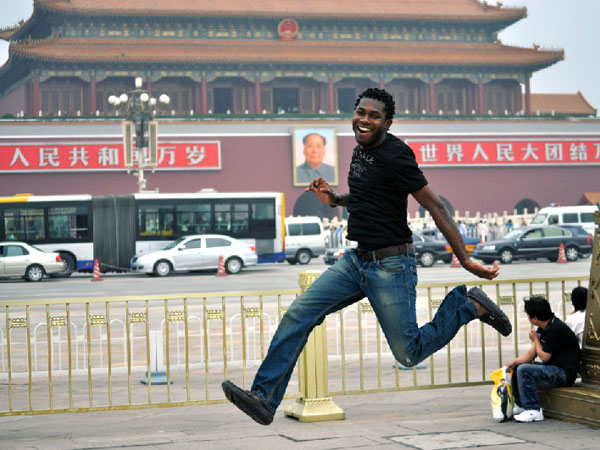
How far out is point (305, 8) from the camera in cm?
4484

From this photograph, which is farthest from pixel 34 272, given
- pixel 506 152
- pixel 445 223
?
pixel 506 152

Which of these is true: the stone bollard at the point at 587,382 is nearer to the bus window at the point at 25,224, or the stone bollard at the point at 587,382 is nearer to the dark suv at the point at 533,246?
the dark suv at the point at 533,246

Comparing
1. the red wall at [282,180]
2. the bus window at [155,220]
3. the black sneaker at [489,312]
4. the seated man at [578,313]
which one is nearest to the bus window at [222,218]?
the bus window at [155,220]

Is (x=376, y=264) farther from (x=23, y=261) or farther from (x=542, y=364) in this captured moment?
(x=23, y=261)

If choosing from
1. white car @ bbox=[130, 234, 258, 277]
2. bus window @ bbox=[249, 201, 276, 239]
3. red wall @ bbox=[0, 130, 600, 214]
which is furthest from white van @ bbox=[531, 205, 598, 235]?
white car @ bbox=[130, 234, 258, 277]

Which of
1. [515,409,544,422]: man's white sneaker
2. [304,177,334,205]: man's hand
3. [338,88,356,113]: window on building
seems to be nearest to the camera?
[304,177,334,205]: man's hand

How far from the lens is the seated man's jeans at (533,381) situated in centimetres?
594

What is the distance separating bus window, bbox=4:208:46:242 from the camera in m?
27.7

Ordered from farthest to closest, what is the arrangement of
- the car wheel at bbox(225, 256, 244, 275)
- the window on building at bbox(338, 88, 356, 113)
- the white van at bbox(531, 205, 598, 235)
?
the window on building at bbox(338, 88, 356, 113) → the white van at bbox(531, 205, 598, 235) → the car wheel at bbox(225, 256, 244, 275)

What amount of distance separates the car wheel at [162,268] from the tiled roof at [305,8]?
62.7 ft

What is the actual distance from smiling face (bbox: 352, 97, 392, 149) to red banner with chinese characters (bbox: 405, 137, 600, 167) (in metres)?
36.8

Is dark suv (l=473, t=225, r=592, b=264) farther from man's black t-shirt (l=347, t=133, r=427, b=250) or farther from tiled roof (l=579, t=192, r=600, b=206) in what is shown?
man's black t-shirt (l=347, t=133, r=427, b=250)

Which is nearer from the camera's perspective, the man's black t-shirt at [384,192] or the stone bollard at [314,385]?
the man's black t-shirt at [384,192]

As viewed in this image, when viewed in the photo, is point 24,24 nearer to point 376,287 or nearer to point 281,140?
point 281,140
